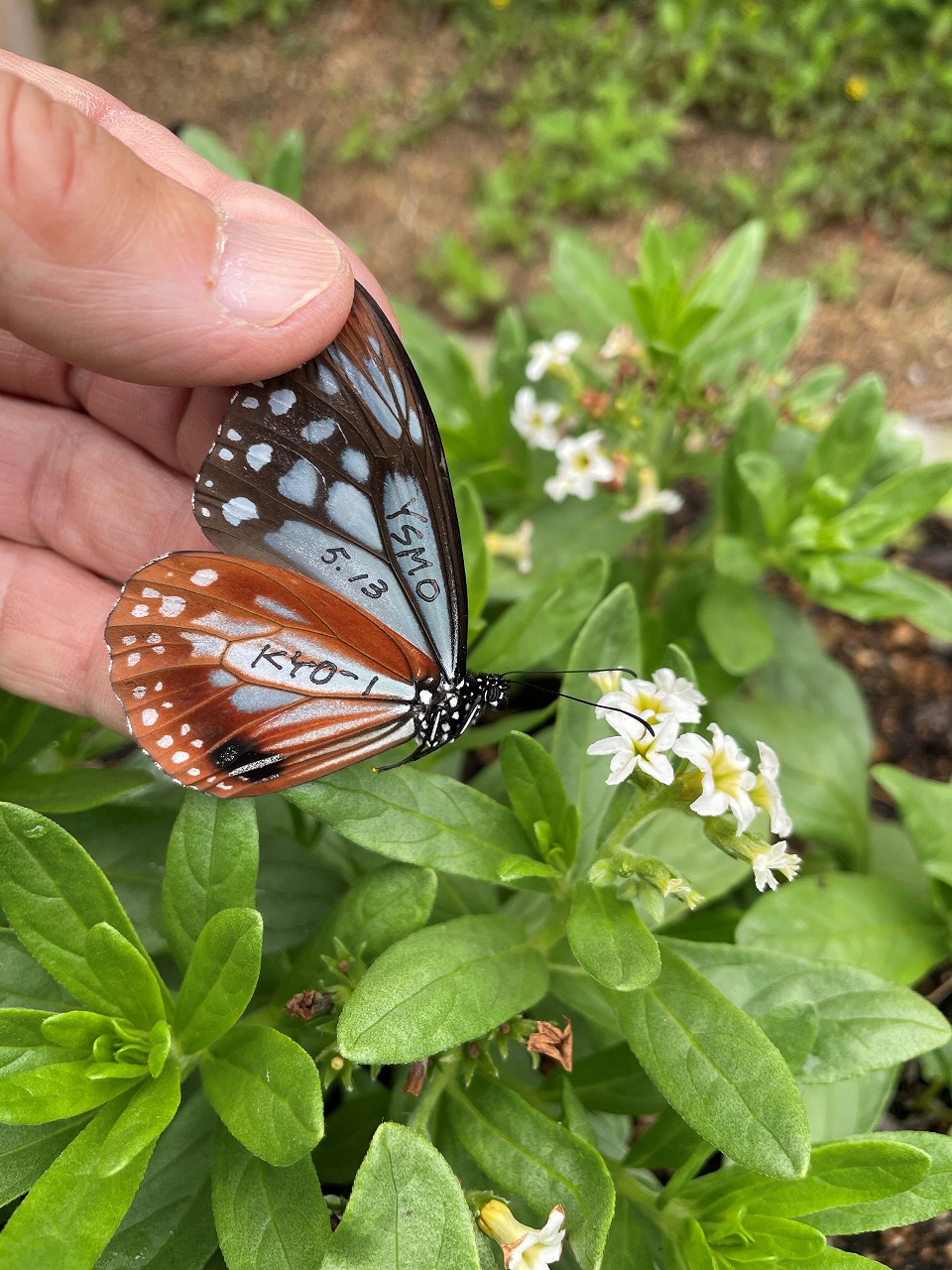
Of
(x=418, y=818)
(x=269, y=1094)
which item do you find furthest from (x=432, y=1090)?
(x=418, y=818)

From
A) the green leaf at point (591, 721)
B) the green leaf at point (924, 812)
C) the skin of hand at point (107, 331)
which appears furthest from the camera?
the green leaf at point (924, 812)

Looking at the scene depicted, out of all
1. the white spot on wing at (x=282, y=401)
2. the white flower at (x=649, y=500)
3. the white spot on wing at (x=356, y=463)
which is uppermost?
the white spot on wing at (x=282, y=401)

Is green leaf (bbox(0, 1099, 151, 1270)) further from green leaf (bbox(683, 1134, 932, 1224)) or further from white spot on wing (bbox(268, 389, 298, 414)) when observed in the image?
white spot on wing (bbox(268, 389, 298, 414))

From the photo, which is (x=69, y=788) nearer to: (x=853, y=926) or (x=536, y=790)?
(x=536, y=790)

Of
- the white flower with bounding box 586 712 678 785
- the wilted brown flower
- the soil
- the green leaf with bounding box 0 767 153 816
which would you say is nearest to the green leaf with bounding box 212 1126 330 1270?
the wilted brown flower

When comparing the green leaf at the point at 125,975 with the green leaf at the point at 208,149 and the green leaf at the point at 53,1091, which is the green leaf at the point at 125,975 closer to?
the green leaf at the point at 53,1091

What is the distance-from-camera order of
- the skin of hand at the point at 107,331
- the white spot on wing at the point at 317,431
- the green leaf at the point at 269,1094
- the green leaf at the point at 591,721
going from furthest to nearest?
the green leaf at the point at 591,721, the white spot on wing at the point at 317,431, the skin of hand at the point at 107,331, the green leaf at the point at 269,1094

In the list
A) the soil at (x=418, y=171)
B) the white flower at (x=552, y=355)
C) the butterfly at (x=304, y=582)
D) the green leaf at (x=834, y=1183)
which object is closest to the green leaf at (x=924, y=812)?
the green leaf at (x=834, y=1183)
